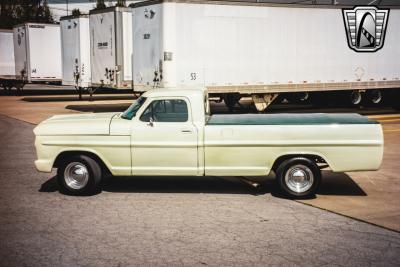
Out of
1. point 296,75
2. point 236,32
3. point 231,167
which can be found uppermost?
point 236,32

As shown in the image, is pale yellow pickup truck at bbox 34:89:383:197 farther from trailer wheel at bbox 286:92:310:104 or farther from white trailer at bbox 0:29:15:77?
white trailer at bbox 0:29:15:77

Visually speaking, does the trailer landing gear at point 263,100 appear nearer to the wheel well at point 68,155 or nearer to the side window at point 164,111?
the side window at point 164,111

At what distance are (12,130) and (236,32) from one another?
27.2ft

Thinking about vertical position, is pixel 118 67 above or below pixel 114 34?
below

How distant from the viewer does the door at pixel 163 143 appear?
789 cm

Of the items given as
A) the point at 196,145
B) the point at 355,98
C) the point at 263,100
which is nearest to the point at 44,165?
the point at 196,145

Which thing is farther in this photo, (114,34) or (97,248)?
(114,34)

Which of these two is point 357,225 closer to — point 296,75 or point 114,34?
point 296,75

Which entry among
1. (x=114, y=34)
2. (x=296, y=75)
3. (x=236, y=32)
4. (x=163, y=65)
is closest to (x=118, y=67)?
(x=114, y=34)

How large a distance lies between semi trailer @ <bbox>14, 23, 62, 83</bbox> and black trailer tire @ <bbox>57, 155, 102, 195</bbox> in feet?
62.9

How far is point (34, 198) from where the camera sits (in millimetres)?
8039

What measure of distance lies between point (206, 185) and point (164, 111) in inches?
68.0

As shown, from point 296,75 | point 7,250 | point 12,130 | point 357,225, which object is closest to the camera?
point 7,250

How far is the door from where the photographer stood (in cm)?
789
